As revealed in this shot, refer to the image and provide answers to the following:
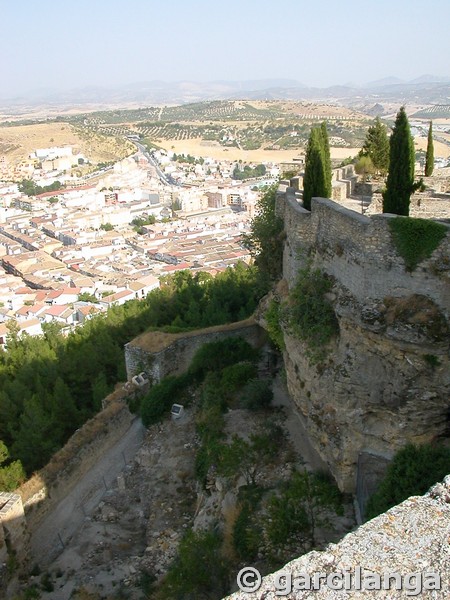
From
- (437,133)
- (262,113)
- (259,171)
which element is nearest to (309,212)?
(437,133)

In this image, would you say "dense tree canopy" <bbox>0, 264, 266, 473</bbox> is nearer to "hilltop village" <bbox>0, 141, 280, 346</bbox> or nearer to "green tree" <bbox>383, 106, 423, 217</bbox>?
"green tree" <bbox>383, 106, 423, 217</bbox>

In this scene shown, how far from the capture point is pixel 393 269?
311 inches

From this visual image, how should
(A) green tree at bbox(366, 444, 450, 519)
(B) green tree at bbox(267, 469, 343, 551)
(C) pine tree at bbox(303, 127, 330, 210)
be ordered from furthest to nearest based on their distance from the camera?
(C) pine tree at bbox(303, 127, 330, 210), (B) green tree at bbox(267, 469, 343, 551), (A) green tree at bbox(366, 444, 450, 519)

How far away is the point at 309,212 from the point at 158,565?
7.36 metres

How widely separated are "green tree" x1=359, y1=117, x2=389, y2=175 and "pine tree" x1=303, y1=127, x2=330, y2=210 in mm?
4590

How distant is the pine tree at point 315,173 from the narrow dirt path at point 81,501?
789 centimetres

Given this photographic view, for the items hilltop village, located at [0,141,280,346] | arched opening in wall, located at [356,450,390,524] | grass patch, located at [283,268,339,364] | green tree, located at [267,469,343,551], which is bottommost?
hilltop village, located at [0,141,280,346]

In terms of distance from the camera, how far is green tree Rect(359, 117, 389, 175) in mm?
14898

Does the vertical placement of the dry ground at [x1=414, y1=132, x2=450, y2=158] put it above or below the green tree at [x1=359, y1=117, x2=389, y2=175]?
below

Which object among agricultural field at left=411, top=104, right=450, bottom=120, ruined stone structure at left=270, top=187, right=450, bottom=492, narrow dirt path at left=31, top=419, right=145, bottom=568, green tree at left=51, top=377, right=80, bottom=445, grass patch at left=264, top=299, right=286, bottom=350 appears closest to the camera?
ruined stone structure at left=270, top=187, right=450, bottom=492

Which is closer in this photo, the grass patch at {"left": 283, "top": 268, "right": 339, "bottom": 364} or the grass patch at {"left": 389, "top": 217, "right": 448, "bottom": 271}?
the grass patch at {"left": 389, "top": 217, "right": 448, "bottom": 271}

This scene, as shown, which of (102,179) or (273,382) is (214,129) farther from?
(273,382)

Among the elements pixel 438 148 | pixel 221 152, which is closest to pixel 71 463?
pixel 438 148

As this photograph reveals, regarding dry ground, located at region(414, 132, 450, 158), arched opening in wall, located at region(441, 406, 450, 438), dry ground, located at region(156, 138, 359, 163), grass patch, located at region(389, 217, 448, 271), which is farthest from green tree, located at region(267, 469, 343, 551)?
dry ground, located at region(156, 138, 359, 163)
